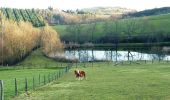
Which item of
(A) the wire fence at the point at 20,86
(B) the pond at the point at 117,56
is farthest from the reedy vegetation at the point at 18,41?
(A) the wire fence at the point at 20,86

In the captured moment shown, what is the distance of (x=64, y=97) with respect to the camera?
121ft

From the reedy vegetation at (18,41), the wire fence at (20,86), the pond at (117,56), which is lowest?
→ the wire fence at (20,86)

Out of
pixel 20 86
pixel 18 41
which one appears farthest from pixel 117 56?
pixel 20 86

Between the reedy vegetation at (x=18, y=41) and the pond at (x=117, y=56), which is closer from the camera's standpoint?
the reedy vegetation at (x=18, y=41)

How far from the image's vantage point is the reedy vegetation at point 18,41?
411 ft

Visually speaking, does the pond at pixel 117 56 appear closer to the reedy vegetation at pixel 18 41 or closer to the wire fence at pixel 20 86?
the reedy vegetation at pixel 18 41

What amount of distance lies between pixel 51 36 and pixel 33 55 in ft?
52.8

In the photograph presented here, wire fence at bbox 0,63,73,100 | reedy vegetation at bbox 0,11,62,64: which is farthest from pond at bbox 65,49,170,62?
wire fence at bbox 0,63,73,100

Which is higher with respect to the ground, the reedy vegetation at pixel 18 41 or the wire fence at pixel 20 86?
the reedy vegetation at pixel 18 41

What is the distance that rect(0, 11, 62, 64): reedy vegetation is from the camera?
411 ft

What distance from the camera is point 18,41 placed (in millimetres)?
129250

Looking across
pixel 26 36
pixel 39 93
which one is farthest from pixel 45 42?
pixel 39 93

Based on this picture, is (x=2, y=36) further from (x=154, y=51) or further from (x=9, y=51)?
(x=154, y=51)

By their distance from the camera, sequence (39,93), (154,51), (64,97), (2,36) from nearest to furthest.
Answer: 1. (64,97)
2. (39,93)
3. (2,36)
4. (154,51)
